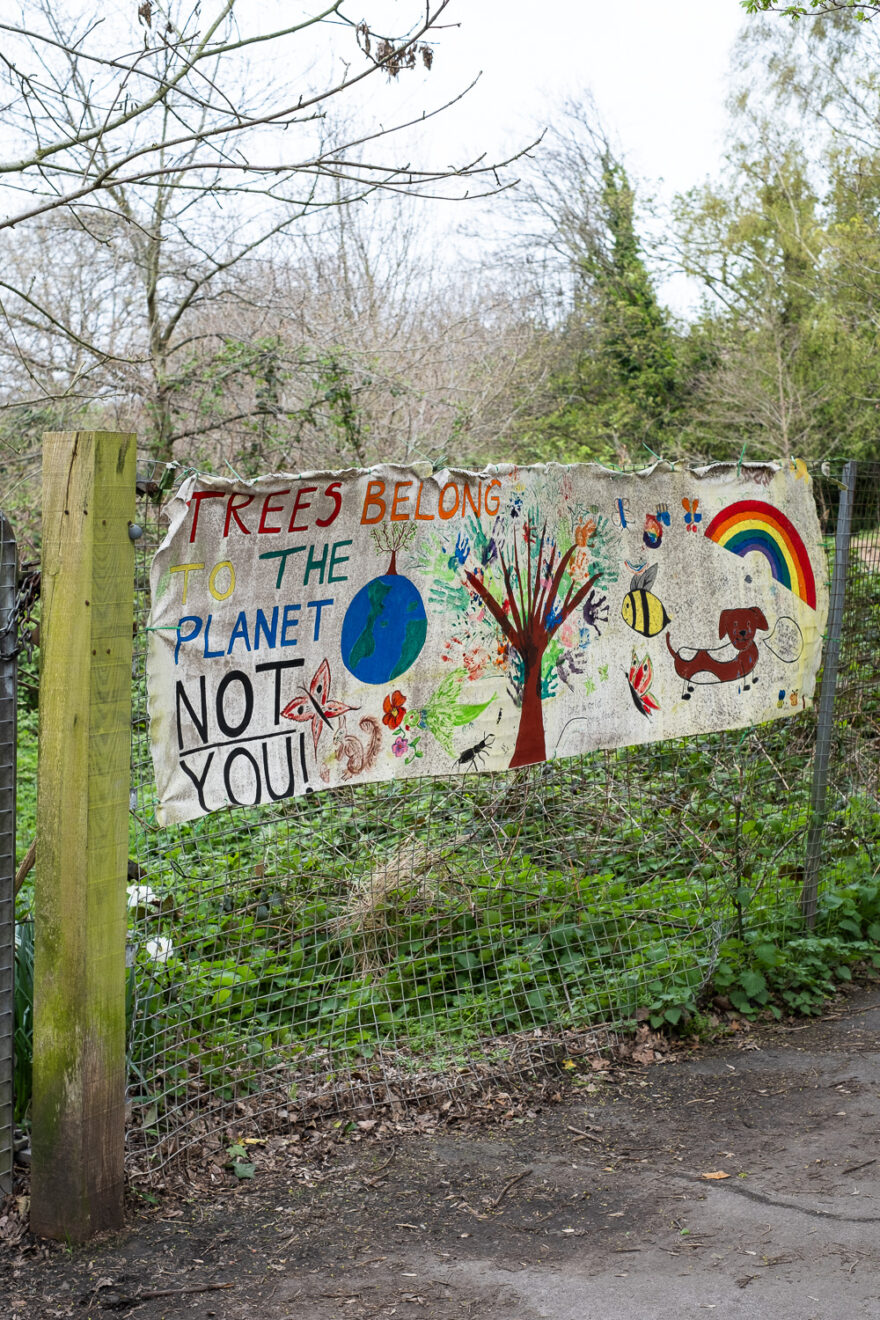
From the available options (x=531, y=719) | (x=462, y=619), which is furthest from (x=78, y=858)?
(x=531, y=719)

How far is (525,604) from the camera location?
13.5 ft

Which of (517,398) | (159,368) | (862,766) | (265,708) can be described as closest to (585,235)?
(517,398)

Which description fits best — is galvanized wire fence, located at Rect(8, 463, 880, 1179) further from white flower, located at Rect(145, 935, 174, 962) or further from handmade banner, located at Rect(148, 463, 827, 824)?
handmade banner, located at Rect(148, 463, 827, 824)

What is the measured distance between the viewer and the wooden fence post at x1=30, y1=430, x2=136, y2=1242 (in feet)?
9.56

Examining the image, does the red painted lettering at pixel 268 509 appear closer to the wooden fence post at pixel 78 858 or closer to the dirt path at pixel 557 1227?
the wooden fence post at pixel 78 858

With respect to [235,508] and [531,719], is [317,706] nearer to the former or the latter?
[235,508]

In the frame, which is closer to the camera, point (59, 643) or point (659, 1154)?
point (59, 643)

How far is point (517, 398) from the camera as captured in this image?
16.4 meters

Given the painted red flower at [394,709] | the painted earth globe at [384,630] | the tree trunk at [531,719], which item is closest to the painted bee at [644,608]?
the tree trunk at [531,719]

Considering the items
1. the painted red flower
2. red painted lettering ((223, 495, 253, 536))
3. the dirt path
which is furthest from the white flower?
red painted lettering ((223, 495, 253, 536))

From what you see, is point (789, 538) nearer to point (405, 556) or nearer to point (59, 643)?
point (405, 556)

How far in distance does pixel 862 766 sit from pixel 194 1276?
12.8ft

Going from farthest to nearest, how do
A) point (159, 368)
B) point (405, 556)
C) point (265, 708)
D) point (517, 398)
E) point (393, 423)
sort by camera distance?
point (517, 398) → point (393, 423) → point (159, 368) → point (405, 556) → point (265, 708)

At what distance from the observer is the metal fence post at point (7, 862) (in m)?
3.02
